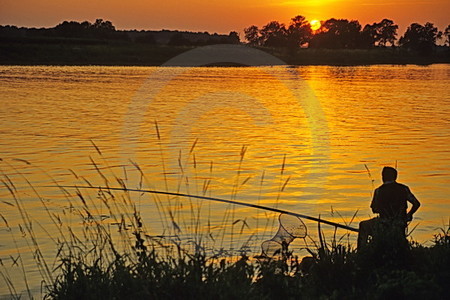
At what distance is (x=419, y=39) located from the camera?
174m

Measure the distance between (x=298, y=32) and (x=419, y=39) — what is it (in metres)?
27.2

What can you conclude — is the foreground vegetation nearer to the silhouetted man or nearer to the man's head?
the silhouetted man

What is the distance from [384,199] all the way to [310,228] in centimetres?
374

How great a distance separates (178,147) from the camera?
2239 centimetres

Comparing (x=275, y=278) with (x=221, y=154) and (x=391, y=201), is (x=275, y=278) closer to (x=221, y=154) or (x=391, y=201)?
(x=391, y=201)

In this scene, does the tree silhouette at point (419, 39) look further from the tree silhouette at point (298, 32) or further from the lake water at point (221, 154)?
the lake water at point (221, 154)

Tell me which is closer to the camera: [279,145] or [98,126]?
[279,145]

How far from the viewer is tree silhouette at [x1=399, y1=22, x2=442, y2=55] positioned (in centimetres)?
16775

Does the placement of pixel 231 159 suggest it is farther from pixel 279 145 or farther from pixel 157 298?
pixel 157 298

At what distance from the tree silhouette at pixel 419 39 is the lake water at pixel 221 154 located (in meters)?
125

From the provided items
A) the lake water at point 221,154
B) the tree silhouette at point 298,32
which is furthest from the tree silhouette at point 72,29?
the lake water at point 221,154

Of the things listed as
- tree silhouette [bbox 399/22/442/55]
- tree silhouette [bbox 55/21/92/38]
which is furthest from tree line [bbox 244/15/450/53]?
tree silhouette [bbox 55/21/92/38]

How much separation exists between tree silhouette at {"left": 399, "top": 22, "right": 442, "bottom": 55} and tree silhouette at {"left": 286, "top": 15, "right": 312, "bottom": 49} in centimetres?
2161

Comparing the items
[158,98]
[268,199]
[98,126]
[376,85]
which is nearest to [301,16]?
[376,85]
